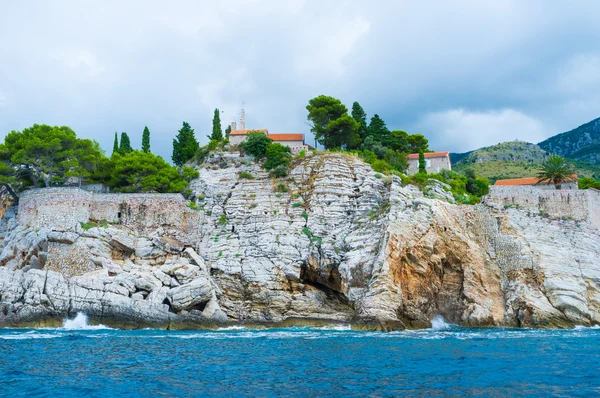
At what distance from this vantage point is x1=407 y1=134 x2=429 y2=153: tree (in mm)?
A: 56094

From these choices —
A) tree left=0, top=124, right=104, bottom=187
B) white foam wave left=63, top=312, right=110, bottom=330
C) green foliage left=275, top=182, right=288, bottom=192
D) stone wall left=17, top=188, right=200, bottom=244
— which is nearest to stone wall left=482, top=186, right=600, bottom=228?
green foliage left=275, top=182, right=288, bottom=192

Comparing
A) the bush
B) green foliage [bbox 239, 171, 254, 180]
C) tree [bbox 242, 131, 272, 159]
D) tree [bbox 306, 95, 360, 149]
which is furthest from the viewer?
tree [bbox 306, 95, 360, 149]

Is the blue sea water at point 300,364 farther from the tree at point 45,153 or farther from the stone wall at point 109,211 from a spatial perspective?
the tree at point 45,153

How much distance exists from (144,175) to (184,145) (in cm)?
1163

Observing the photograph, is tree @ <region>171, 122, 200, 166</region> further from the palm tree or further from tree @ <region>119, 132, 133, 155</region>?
the palm tree

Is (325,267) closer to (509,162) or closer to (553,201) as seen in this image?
(553,201)

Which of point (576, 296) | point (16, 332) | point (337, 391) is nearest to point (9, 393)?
point (337, 391)

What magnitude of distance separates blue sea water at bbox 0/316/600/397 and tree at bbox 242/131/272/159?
20235mm

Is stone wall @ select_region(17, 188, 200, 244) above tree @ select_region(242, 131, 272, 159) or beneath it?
beneath

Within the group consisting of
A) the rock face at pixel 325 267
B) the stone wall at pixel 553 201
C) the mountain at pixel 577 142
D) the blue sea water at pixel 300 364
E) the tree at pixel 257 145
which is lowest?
the blue sea water at pixel 300 364

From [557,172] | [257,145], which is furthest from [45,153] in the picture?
[557,172]

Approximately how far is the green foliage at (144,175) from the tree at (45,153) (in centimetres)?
242

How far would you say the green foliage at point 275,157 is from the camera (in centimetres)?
4462

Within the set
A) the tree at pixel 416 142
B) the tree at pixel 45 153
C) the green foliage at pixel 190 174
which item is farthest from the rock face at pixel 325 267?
the tree at pixel 416 142
